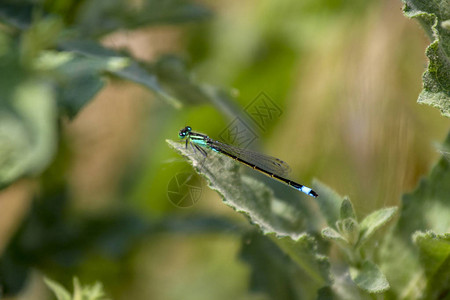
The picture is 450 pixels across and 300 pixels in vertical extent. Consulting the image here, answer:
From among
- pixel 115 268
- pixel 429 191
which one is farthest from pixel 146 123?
pixel 429 191

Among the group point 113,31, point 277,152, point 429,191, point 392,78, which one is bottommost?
point 429,191

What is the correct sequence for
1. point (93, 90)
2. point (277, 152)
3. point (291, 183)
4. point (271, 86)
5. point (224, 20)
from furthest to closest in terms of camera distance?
point (224, 20) < point (271, 86) < point (277, 152) < point (291, 183) < point (93, 90)

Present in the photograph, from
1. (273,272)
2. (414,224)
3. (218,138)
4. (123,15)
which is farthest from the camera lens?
(123,15)

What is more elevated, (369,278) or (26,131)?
(26,131)

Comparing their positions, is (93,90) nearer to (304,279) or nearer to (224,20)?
(304,279)

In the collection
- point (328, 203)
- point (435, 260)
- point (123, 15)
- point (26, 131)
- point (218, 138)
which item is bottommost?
point (435, 260)

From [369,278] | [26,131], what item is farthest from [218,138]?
[369,278]

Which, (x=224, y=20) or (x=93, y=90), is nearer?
(x=93, y=90)

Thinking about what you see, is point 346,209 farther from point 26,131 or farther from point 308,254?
Result: point 26,131
